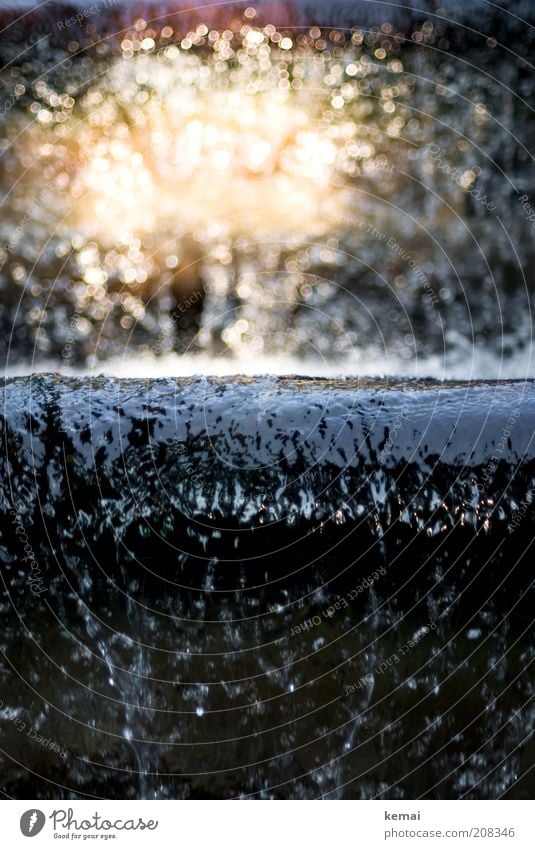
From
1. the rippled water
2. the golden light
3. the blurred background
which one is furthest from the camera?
the golden light

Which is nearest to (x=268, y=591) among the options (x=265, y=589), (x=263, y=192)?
(x=265, y=589)

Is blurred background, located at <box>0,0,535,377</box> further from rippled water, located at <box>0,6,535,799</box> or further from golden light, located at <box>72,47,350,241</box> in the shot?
rippled water, located at <box>0,6,535,799</box>

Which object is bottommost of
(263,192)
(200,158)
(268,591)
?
(268,591)

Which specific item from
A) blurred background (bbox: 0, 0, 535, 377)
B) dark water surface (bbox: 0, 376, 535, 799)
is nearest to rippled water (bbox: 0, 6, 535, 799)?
dark water surface (bbox: 0, 376, 535, 799)

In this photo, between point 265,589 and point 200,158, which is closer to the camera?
point 265,589

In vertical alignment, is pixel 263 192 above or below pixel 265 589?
above

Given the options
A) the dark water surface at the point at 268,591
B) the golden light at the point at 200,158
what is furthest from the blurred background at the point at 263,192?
the dark water surface at the point at 268,591

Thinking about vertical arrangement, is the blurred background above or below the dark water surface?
above

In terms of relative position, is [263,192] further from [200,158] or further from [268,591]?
[268,591]

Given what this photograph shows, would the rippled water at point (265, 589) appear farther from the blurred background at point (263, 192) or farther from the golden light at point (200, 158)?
the golden light at point (200, 158)

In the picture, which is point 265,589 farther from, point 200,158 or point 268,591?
point 200,158

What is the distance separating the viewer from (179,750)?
5.92 feet

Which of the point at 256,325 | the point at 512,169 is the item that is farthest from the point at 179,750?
the point at 512,169
